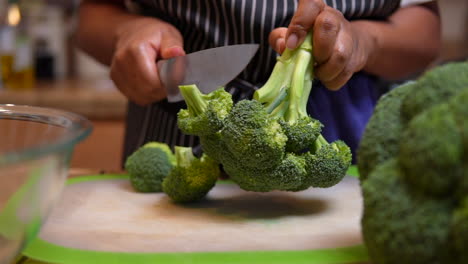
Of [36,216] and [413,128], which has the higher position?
[413,128]

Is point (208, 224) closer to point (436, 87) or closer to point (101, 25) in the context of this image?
point (436, 87)

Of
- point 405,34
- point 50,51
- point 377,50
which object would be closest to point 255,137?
point 377,50

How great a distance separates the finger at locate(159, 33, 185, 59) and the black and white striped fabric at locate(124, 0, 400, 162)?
0.04m

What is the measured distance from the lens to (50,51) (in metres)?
2.99

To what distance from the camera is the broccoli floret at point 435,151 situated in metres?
0.49

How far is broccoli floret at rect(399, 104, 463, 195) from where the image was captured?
49 centimetres

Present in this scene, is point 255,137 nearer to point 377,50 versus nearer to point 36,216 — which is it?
point 36,216

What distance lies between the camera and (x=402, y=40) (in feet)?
3.83

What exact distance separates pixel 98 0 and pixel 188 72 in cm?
57

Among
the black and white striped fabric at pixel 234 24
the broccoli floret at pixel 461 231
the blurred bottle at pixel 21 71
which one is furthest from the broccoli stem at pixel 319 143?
the blurred bottle at pixel 21 71

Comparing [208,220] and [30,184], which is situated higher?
[30,184]

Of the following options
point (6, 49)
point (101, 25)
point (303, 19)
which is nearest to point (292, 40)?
point (303, 19)

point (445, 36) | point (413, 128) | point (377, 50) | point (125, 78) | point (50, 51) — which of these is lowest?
point (50, 51)

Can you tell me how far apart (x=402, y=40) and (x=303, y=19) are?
0.39 metres
